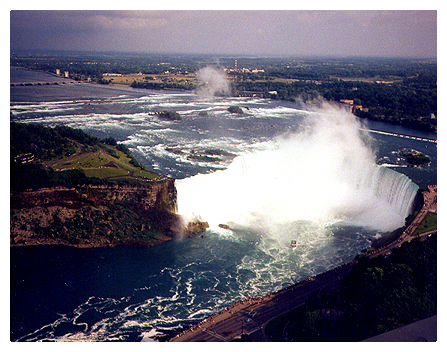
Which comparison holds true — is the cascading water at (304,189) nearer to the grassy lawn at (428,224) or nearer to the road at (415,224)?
the road at (415,224)

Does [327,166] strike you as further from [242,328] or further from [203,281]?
[242,328]

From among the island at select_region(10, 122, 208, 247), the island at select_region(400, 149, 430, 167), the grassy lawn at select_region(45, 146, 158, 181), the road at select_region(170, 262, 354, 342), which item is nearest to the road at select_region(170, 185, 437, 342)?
the road at select_region(170, 262, 354, 342)

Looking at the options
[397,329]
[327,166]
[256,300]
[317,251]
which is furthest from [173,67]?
[397,329]

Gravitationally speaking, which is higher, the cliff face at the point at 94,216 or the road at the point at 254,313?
the cliff face at the point at 94,216

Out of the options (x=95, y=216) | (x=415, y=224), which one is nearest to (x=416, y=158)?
(x=415, y=224)

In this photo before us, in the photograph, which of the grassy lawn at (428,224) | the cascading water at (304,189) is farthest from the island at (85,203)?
the grassy lawn at (428,224)

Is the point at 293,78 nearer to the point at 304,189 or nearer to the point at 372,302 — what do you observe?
the point at 304,189
